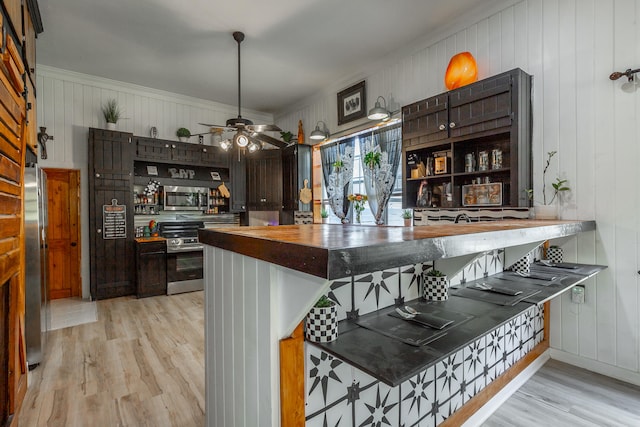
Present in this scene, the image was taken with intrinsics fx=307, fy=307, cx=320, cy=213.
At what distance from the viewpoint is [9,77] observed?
1495 millimetres

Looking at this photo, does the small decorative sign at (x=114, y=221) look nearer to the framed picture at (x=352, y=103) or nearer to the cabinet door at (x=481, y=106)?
the framed picture at (x=352, y=103)

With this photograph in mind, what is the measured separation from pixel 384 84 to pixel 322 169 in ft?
5.46

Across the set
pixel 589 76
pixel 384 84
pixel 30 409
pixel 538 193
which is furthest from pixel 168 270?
pixel 589 76

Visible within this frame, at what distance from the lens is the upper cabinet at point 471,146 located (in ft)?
8.63

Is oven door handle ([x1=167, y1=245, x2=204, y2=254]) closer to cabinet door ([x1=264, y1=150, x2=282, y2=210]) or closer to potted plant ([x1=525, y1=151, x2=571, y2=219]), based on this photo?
A: cabinet door ([x1=264, y1=150, x2=282, y2=210])

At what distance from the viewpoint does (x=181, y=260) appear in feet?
15.9

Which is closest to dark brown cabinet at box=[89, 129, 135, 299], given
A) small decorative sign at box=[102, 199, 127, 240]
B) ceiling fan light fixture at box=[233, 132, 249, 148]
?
small decorative sign at box=[102, 199, 127, 240]

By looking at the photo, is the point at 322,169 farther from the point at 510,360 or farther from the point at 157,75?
the point at 510,360

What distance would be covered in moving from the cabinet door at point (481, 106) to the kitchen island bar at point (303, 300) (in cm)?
137

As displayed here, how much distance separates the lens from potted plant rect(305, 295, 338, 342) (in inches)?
40.8

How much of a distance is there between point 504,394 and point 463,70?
2.76 meters

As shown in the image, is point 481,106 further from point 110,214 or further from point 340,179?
point 110,214

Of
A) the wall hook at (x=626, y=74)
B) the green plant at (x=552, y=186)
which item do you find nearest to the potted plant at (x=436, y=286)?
the green plant at (x=552, y=186)

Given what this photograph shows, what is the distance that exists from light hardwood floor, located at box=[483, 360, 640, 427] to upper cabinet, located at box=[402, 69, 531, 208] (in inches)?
54.5
